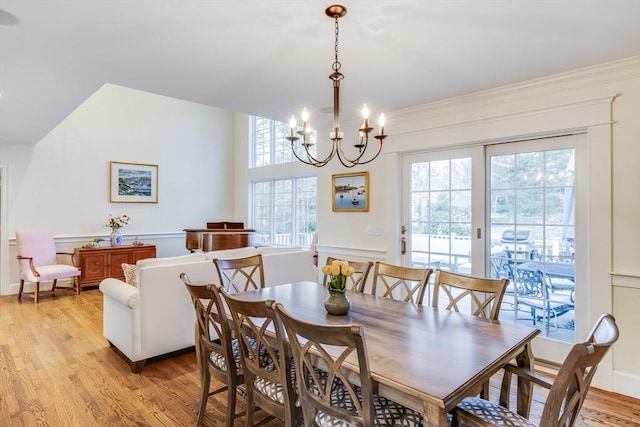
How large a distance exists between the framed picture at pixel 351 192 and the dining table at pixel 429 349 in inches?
79.4

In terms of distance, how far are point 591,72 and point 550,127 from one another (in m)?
0.47

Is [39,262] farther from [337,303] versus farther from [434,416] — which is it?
[434,416]

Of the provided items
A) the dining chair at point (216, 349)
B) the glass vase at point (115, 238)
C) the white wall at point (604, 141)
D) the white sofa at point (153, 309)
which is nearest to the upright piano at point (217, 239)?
A: the glass vase at point (115, 238)

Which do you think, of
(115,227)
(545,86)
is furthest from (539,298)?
(115,227)

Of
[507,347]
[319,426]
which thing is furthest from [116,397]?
[507,347]

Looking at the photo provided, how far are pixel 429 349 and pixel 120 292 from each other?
2721 mm

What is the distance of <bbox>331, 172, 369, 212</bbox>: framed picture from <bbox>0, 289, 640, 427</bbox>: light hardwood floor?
235cm

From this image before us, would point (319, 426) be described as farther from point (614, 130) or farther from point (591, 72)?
point (591, 72)

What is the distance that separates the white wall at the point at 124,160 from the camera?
571 centimetres

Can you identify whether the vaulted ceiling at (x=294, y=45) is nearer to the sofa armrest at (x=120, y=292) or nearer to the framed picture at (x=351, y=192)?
the framed picture at (x=351, y=192)

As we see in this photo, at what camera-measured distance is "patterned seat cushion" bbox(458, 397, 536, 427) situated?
1462mm

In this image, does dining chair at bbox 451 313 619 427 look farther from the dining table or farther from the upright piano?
the upright piano

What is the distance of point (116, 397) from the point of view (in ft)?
8.39

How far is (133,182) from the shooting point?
6.73 metres
